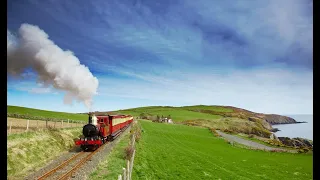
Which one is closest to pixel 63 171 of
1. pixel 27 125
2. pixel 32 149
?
pixel 32 149

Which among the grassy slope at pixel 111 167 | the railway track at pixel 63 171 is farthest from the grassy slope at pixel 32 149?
the grassy slope at pixel 111 167

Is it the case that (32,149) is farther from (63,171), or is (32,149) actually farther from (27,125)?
(63,171)

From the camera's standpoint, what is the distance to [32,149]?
75.8 ft

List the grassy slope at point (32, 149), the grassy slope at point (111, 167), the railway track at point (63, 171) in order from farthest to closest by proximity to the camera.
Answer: the grassy slope at point (32, 149), the grassy slope at point (111, 167), the railway track at point (63, 171)

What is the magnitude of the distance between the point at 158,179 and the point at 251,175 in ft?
32.8

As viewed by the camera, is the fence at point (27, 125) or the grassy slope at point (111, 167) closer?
the grassy slope at point (111, 167)

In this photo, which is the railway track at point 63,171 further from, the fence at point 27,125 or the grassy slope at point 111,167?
the fence at point 27,125

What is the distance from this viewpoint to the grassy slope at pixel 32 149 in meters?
18.9

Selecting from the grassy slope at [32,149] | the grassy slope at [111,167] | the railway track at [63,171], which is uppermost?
the grassy slope at [32,149]

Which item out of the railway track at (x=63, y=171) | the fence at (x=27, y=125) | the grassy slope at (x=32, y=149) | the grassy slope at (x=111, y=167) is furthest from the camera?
the fence at (x=27, y=125)

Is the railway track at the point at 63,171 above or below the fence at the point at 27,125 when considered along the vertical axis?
below

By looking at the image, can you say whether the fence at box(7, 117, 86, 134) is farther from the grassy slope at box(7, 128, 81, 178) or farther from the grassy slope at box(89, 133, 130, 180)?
the grassy slope at box(89, 133, 130, 180)

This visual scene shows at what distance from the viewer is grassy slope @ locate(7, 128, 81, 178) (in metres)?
18.9
